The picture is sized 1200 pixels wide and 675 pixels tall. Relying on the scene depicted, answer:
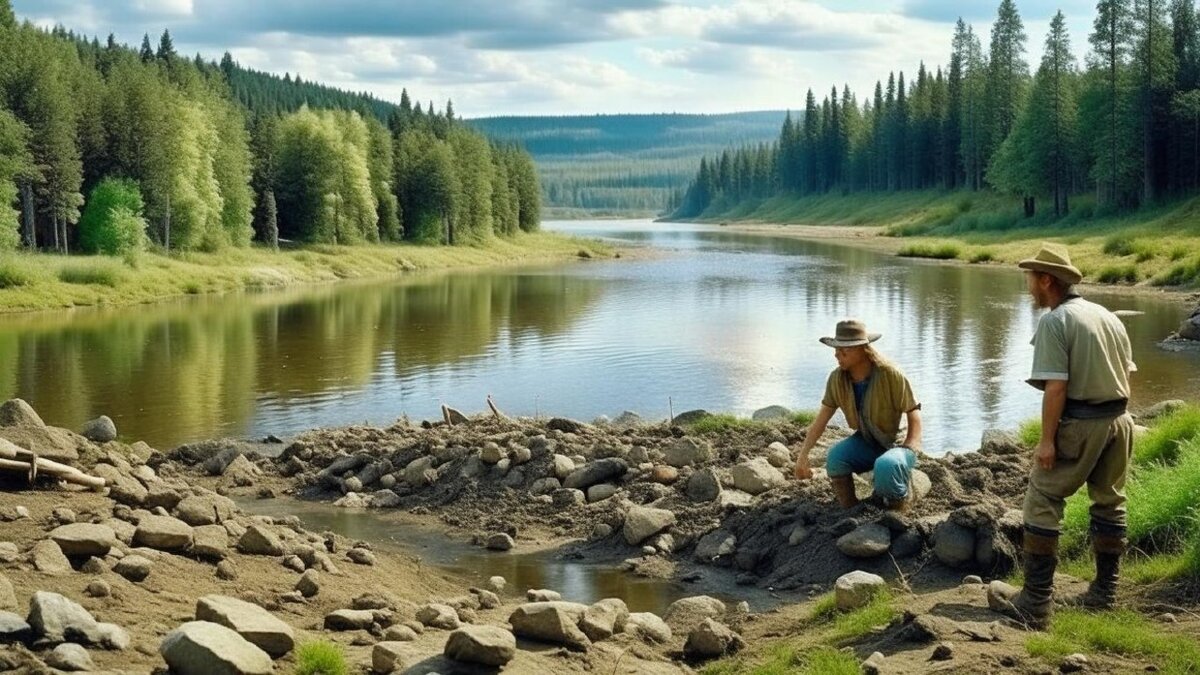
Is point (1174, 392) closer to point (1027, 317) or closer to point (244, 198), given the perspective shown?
point (1027, 317)

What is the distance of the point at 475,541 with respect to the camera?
44.5 feet

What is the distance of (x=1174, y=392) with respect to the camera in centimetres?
2442

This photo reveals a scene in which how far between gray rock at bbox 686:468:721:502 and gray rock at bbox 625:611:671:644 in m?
4.25

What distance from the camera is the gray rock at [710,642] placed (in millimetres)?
8736

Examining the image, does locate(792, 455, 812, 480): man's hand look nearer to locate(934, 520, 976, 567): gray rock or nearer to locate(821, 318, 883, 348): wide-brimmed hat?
locate(821, 318, 883, 348): wide-brimmed hat

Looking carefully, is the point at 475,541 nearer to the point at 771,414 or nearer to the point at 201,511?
the point at 201,511

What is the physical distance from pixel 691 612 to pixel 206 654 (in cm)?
422

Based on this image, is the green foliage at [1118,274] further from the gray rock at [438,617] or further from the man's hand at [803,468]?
the gray rock at [438,617]

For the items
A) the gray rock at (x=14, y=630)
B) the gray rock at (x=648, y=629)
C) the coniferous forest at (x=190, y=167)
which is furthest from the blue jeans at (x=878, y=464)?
the coniferous forest at (x=190, y=167)

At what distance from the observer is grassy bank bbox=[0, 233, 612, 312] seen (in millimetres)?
50125

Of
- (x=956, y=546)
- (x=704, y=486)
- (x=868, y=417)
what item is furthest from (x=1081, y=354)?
(x=704, y=486)

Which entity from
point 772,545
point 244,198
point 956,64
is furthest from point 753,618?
point 956,64

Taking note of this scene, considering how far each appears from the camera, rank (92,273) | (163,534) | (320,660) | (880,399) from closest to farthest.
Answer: (320,660)
(163,534)
(880,399)
(92,273)

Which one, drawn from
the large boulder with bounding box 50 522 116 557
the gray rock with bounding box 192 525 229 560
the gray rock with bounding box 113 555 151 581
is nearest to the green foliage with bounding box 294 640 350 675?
the gray rock with bounding box 113 555 151 581
